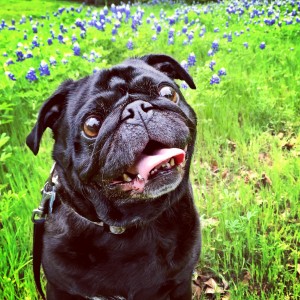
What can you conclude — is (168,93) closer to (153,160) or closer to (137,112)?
(137,112)

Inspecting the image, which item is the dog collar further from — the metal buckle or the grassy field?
the grassy field

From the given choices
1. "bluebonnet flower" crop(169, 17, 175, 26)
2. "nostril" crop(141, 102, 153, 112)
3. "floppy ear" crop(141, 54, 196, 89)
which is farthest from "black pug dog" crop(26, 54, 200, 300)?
"bluebonnet flower" crop(169, 17, 175, 26)

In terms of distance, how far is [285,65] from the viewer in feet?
16.8

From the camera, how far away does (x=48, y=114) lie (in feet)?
7.20

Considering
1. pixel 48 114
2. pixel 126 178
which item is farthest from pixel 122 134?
pixel 48 114

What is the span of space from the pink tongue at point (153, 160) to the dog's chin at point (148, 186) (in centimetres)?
3

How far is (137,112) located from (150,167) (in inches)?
9.2

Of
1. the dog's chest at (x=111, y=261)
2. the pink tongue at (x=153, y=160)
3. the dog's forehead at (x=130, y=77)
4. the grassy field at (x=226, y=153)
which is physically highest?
the dog's forehead at (x=130, y=77)

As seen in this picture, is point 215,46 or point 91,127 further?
point 215,46

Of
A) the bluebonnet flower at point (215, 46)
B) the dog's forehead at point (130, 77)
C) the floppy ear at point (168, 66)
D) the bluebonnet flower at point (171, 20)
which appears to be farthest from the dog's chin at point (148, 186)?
the bluebonnet flower at point (171, 20)

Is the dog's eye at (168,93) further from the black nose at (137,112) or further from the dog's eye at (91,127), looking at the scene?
the dog's eye at (91,127)

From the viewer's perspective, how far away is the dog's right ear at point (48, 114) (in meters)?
2.10

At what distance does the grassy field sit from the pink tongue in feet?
3.48

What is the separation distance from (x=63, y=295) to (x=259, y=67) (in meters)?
3.77
